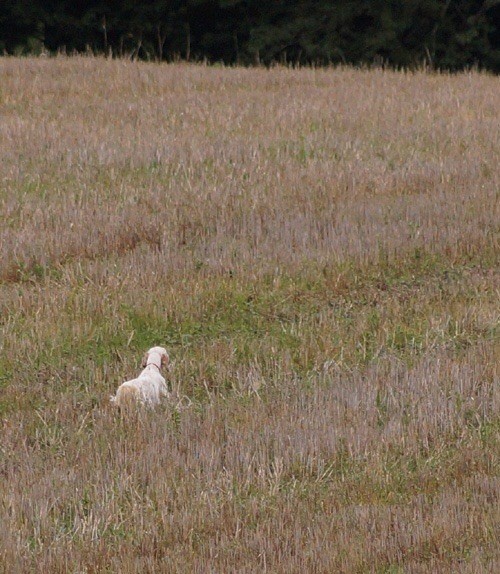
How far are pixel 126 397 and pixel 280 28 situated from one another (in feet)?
77.5

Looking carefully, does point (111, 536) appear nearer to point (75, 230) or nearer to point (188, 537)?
point (188, 537)

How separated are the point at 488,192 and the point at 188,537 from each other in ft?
24.1

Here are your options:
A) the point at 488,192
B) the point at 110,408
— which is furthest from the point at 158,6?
→ the point at 110,408

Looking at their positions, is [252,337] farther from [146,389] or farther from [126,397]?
[126,397]

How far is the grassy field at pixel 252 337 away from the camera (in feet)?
15.0

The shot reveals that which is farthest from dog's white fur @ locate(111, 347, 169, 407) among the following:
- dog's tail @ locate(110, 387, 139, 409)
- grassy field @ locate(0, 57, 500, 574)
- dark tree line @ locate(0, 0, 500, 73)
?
dark tree line @ locate(0, 0, 500, 73)

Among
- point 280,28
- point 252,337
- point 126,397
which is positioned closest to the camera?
point 126,397

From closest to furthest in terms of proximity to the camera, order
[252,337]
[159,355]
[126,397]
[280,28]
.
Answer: [126,397]
[159,355]
[252,337]
[280,28]

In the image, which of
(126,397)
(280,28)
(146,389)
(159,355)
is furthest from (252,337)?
(280,28)

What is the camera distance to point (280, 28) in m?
28.4

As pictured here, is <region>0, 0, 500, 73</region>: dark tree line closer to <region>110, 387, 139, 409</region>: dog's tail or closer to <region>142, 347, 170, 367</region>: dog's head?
<region>142, 347, 170, 367</region>: dog's head

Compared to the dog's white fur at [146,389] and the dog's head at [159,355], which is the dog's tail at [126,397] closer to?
the dog's white fur at [146,389]

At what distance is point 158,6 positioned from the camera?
28.8 meters

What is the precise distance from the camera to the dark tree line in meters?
28.1
